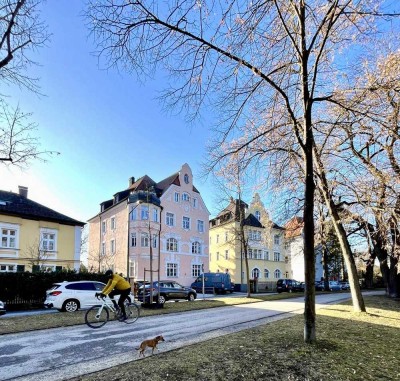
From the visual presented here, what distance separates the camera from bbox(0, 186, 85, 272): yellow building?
30.9 meters

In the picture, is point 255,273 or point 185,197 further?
point 255,273

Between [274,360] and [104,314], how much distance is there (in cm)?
768

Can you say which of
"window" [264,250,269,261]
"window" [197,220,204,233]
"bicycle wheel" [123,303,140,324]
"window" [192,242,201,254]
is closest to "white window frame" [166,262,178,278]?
"window" [192,242,201,254]

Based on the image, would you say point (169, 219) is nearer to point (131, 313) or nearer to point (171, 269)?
point (171, 269)

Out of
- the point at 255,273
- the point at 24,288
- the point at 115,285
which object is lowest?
the point at 24,288

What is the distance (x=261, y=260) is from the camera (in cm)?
6153

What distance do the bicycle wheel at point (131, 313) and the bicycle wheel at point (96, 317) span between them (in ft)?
2.79

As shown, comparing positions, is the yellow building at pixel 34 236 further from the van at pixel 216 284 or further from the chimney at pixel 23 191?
the van at pixel 216 284

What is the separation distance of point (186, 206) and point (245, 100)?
138 ft

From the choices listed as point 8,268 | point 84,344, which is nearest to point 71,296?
point 84,344

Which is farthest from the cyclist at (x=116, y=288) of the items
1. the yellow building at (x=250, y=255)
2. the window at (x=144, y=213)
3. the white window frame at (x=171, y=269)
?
the yellow building at (x=250, y=255)

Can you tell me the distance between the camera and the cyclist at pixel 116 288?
1266 centimetres

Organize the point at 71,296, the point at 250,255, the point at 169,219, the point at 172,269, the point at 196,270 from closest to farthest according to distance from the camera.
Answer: the point at 71,296
the point at 172,269
the point at 169,219
the point at 196,270
the point at 250,255

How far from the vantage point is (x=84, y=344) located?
9.59 metres
